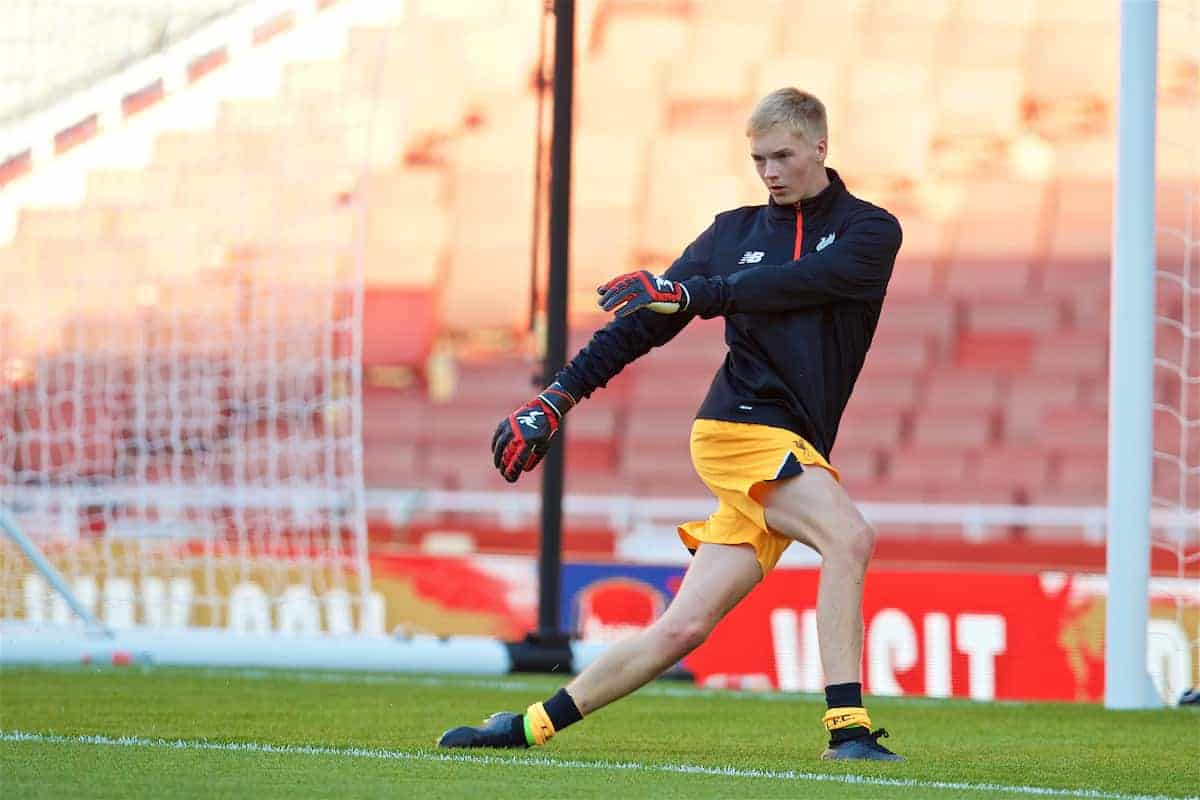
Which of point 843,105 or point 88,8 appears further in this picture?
point 843,105

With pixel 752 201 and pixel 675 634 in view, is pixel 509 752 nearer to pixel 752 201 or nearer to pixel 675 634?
pixel 675 634

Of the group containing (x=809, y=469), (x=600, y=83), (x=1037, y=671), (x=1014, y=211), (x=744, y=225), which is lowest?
(x=1037, y=671)

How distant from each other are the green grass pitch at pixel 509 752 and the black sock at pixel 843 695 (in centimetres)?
13

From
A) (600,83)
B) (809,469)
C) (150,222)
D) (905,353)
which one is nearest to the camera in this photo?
(809,469)

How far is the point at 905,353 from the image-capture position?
55.1ft

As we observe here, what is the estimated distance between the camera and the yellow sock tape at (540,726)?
4.52m

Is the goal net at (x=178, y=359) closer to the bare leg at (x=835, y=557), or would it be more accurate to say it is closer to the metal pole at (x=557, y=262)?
the metal pole at (x=557, y=262)

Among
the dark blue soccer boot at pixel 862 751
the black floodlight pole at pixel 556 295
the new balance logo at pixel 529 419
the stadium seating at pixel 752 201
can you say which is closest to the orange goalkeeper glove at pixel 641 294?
the new balance logo at pixel 529 419

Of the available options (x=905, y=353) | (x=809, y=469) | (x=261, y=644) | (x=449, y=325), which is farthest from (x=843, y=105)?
(x=809, y=469)

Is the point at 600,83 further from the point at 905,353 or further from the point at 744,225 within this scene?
the point at 744,225

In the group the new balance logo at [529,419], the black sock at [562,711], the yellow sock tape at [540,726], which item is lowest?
the yellow sock tape at [540,726]

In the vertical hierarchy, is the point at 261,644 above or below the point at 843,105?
below

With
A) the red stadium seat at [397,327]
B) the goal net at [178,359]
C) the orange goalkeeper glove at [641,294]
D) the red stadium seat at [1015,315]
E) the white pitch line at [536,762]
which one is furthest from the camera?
the red stadium seat at [397,327]

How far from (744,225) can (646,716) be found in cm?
177
